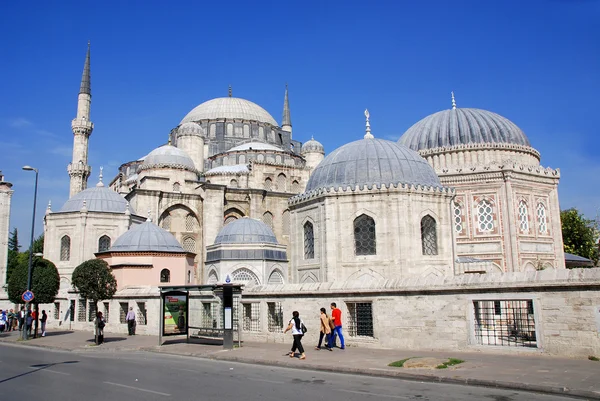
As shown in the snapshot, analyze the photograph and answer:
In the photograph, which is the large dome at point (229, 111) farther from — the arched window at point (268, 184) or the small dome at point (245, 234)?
the small dome at point (245, 234)

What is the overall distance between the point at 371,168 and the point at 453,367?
1016 cm

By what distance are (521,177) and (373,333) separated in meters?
17.0

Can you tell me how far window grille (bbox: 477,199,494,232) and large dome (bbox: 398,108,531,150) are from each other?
3.79 metres

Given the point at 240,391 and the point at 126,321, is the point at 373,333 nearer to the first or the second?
the point at 240,391

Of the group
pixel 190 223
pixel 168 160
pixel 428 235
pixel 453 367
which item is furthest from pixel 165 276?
pixel 453 367

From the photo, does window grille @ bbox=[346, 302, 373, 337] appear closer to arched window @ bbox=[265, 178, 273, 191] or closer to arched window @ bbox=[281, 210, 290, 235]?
arched window @ bbox=[281, 210, 290, 235]

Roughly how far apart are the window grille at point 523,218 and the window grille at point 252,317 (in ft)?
51.6

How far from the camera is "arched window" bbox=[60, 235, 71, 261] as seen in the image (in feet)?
115

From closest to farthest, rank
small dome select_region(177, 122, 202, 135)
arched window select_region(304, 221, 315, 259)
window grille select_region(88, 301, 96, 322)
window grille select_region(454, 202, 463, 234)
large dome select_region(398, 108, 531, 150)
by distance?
arched window select_region(304, 221, 315, 259), window grille select_region(88, 301, 96, 322), window grille select_region(454, 202, 463, 234), large dome select_region(398, 108, 531, 150), small dome select_region(177, 122, 202, 135)

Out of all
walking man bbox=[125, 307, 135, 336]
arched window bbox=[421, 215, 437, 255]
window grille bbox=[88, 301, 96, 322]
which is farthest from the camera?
window grille bbox=[88, 301, 96, 322]

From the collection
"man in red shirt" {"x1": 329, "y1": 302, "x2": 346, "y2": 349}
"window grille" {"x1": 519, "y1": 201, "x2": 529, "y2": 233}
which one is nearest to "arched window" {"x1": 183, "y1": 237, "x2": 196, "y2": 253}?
"window grille" {"x1": 519, "y1": 201, "x2": 529, "y2": 233}

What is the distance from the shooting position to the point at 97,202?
1416 inches

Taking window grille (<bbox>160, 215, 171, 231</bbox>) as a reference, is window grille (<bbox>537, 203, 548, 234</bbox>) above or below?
below

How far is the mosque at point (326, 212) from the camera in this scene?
59.5ft
